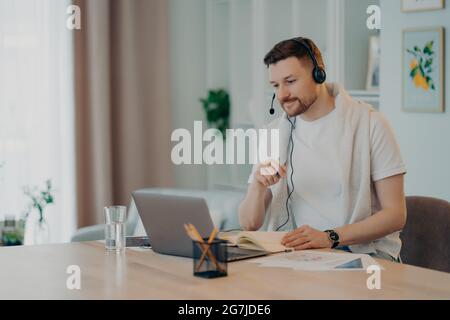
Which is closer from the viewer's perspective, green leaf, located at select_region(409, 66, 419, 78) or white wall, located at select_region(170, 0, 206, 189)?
green leaf, located at select_region(409, 66, 419, 78)

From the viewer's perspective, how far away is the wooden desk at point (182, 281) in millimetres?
1619

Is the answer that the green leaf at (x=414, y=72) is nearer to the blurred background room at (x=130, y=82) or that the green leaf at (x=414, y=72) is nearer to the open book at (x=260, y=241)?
the blurred background room at (x=130, y=82)

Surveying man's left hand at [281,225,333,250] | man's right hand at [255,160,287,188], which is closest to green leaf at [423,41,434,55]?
man's right hand at [255,160,287,188]

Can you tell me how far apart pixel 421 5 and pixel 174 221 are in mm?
2020

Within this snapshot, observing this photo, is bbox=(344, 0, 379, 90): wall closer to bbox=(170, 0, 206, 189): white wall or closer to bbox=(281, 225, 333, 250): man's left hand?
bbox=(170, 0, 206, 189): white wall

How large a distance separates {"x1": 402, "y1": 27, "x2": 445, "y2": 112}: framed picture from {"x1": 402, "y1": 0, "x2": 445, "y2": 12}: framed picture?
93mm

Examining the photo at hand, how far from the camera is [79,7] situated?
15.0 ft

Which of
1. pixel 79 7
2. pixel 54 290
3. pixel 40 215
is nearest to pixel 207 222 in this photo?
pixel 54 290

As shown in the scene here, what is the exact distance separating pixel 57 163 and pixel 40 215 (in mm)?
392

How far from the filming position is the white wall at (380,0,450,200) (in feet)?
11.4

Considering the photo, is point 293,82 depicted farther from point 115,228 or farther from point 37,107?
point 37,107

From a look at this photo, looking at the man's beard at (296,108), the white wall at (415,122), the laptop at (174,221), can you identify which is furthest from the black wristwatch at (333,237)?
the white wall at (415,122)

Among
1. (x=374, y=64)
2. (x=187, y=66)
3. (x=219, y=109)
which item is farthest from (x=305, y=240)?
(x=187, y=66)

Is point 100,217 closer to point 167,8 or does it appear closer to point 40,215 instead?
point 40,215
